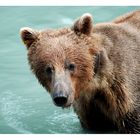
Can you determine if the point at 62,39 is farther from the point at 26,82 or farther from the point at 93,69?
the point at 26,82

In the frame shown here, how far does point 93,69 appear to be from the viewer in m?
9.80

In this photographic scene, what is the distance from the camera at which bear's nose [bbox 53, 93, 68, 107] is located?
9.21 metres

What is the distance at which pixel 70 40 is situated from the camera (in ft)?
31.9

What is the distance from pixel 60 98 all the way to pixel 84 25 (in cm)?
104

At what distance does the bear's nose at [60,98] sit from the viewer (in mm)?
9211
